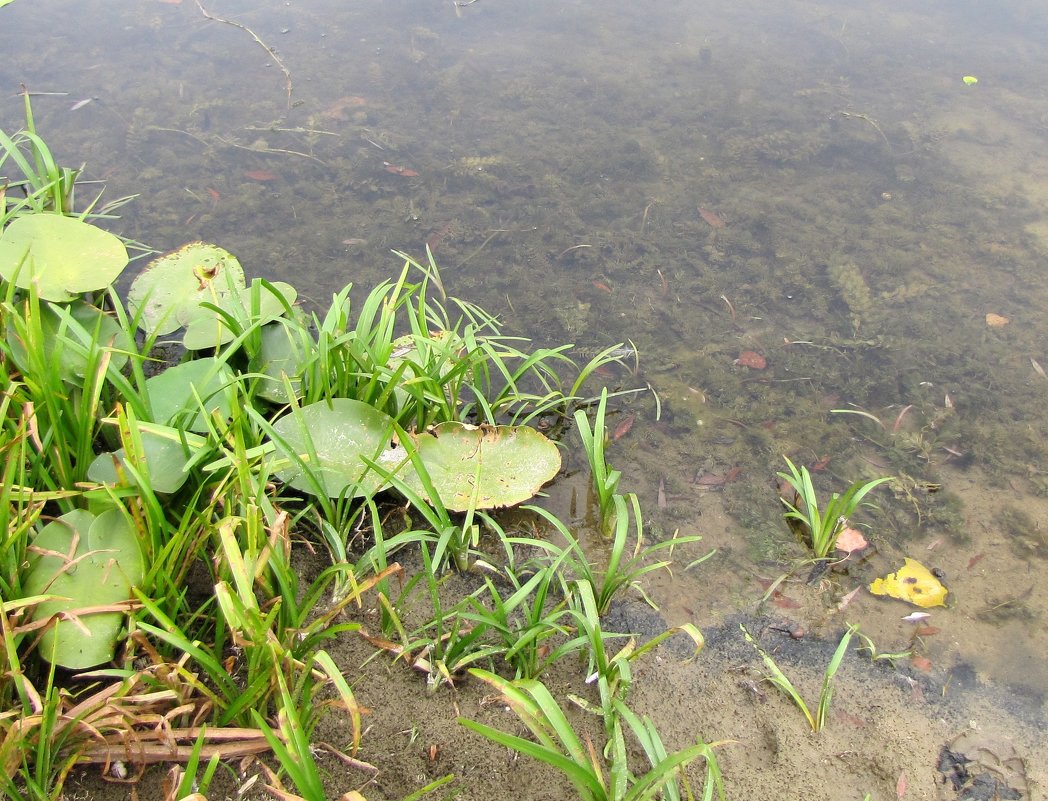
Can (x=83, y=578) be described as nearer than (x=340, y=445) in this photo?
Yes

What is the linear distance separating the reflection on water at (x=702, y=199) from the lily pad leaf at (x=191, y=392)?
87 cm

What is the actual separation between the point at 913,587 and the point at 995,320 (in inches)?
47.6

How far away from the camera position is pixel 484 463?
74.1 inches

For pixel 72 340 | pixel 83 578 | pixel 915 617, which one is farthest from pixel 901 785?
pixel 72 340

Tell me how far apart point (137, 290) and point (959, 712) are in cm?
231

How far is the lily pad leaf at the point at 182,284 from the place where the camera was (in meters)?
2.20

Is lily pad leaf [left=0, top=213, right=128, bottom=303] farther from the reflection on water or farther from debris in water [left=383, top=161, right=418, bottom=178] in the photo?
A: debris in water [left=383, top=161, right=418, bottom=178]

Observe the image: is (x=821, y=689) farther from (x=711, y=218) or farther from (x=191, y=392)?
(x=711, y=218)

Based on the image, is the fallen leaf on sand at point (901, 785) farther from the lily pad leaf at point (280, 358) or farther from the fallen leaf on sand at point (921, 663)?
the lily pad leaf at point (280, 358)

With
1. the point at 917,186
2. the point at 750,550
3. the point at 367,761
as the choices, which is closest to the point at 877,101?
the point at 917,186

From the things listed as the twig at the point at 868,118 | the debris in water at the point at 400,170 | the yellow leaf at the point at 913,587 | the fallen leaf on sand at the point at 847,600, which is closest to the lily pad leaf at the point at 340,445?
the fallen leaf on sand at the point at 847,600

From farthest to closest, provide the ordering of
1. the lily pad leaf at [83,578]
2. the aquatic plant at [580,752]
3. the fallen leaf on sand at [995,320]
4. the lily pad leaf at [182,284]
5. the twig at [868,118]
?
the twig at [868,118] → the fallen leaf on sand at [995,320] → the lily pad leaf at [182,284] → the lily pad leaf at [83,578] → the aquatic plant at [580,752]

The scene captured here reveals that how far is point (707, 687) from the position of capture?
1.59 metres

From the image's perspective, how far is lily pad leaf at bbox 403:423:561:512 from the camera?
71.9 inches
